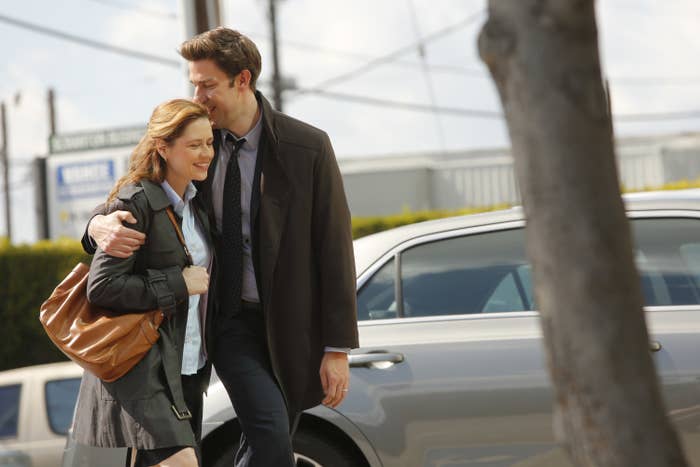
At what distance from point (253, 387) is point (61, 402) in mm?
5763

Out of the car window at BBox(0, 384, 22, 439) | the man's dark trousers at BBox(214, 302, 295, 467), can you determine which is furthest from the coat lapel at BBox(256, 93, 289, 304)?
the car window at BBox(0, 384, 22, 439)

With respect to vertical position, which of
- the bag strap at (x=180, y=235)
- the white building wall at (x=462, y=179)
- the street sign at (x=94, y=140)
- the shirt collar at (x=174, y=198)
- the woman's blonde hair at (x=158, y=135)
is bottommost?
the bag strap at (x=180, y=235)

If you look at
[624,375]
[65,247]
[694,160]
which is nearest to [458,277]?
[624,375]

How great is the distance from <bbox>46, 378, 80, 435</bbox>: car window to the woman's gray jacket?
543 cm

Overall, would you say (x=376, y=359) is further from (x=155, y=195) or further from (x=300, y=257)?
(x=155, y=195)

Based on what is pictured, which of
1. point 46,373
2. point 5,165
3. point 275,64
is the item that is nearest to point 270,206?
point 46,373

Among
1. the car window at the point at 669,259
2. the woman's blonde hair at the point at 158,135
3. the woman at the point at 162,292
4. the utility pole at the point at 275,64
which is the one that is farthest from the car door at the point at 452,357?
the utility pole at the point at 275,64

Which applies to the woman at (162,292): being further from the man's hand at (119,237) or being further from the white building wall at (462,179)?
the white building wall at (462,179)

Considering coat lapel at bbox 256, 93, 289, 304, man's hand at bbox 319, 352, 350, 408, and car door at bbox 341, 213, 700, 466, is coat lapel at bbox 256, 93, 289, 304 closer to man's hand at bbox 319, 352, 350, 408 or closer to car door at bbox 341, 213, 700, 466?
man's hand at bbox 319, 352, 350, 408

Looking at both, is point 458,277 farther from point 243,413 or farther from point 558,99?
point 558,99

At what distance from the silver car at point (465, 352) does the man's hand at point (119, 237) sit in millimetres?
1364

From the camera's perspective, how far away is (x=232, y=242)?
379 cm

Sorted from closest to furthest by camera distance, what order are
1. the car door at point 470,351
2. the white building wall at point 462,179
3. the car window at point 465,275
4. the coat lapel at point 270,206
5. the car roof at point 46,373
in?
the coat lapel at point 270,206, the car door at point 470,351, the car window at point 465,275, the car roof at point 46,373, the white building wall at point 462,179

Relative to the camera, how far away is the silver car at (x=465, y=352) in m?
4.55
